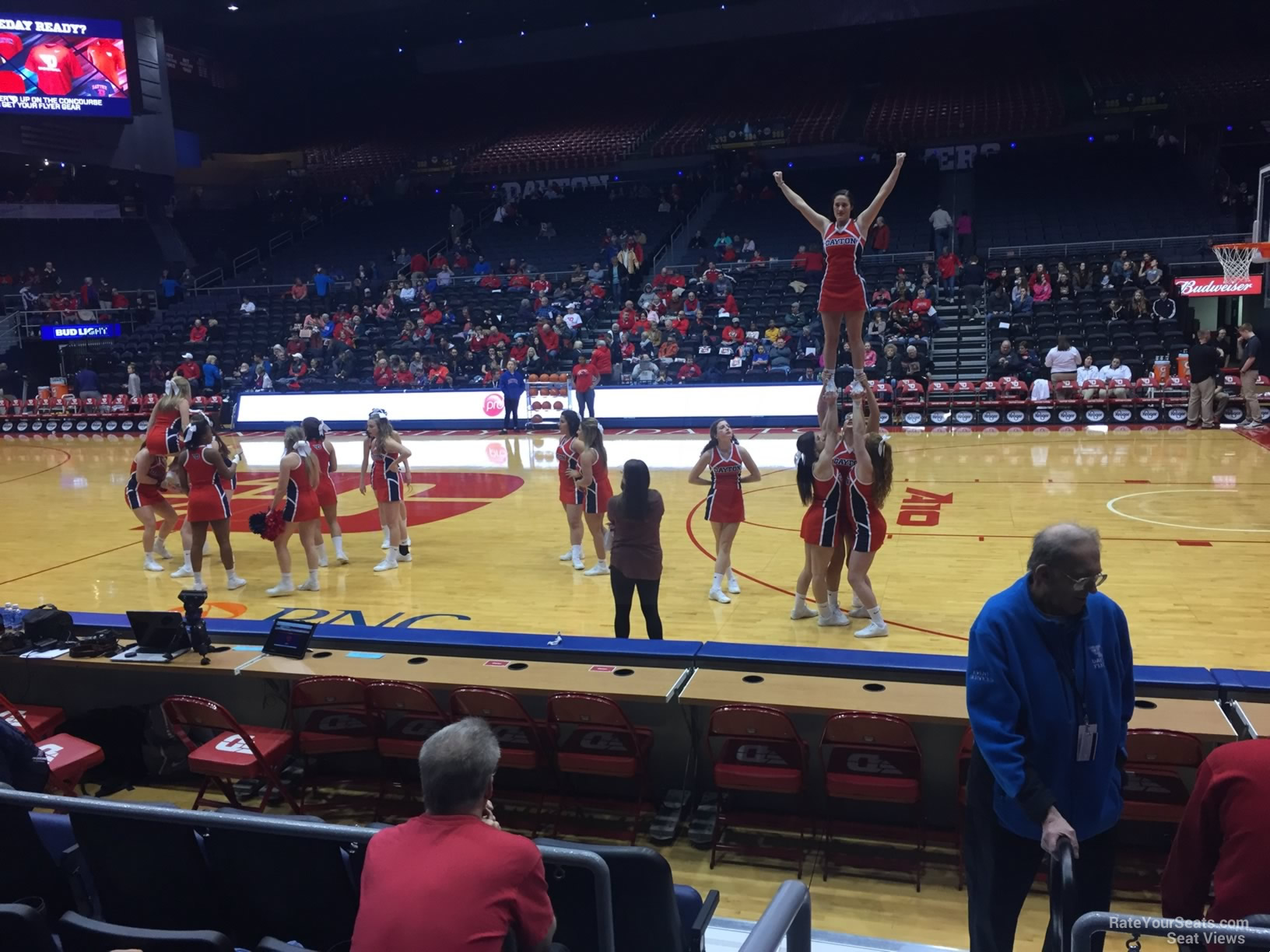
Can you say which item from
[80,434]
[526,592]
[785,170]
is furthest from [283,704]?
[785,170]

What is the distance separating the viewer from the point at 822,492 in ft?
23.2

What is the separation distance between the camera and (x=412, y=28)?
3244 centimetres

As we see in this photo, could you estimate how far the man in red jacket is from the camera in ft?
7.81

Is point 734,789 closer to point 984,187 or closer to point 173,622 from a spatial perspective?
point 173,622

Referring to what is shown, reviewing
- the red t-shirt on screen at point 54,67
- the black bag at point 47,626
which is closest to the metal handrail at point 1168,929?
the black bag at point 47,626

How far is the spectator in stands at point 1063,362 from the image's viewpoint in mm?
18234

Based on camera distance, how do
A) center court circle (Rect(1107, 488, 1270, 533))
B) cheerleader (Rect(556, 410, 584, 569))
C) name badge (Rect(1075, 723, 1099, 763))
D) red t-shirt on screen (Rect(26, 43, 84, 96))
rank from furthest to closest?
red t-shirt on screen (Rect(26, 43, 84, 96)) → center court circle (Rect(1107, 488, 1270, 533)) → cheerleader (Rect(556, 410, 584, 569)) → name badge (Rect(1075, 723, 1099, 763))

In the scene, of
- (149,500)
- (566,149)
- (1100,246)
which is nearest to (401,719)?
(149,500)

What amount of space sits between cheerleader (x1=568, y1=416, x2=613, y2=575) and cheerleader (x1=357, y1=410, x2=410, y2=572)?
170cm

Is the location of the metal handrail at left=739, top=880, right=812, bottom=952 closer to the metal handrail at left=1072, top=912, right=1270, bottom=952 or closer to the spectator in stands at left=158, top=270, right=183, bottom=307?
the metal handrail at left=1072, top=912, right=1270, bottom=952

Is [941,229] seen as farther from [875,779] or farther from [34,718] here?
[34,718]

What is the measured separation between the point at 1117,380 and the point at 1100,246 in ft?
19.2

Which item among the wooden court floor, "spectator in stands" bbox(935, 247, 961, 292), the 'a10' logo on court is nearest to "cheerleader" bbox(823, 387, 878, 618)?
the wooden court floor

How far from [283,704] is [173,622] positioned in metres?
0.77
